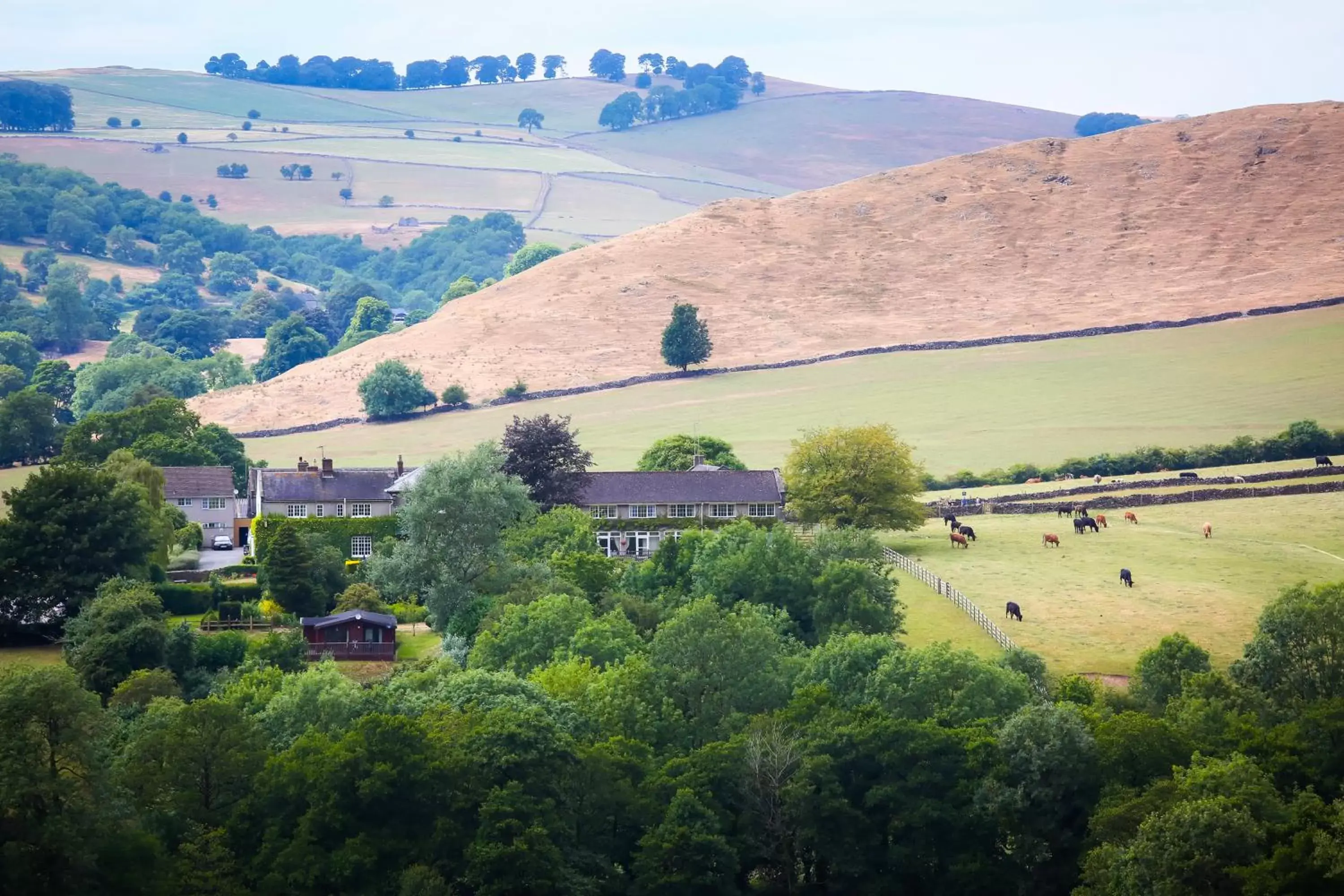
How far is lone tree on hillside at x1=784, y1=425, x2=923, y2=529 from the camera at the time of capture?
81.4 meters

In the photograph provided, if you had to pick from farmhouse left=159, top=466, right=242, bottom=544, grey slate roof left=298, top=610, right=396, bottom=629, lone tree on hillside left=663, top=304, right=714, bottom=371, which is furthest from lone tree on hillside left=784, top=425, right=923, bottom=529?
lone tree on hillside left=663, top=304, right=714, bottom=371

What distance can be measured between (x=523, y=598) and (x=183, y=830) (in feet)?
69.6

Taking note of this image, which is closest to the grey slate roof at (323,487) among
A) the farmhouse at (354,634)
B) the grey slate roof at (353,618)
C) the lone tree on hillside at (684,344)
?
the grey slate roof at (353,618)

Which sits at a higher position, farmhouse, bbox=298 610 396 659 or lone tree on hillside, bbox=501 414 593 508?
lone tree on hillside, bbox=501 414 593 508

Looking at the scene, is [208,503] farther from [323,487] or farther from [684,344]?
[684,344]

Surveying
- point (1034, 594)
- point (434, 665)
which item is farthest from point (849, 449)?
point (434, 665)

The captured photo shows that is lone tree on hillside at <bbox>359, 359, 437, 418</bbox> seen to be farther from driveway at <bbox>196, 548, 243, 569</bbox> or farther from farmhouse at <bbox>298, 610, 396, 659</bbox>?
farmhouse at <bbox>298, 610, 396, 659</bbox>

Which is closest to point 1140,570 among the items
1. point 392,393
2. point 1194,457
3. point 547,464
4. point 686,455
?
point 547,464

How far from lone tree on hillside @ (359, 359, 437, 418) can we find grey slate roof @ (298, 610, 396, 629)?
66241 mm

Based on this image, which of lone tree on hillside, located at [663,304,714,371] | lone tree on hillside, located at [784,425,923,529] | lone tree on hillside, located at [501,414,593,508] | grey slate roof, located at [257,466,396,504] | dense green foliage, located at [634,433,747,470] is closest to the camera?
lone tree on hillside, located at [784,425,923,529]

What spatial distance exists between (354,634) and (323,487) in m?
20.9

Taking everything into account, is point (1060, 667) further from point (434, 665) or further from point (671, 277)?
point (671, 277)

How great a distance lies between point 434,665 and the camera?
193 feet

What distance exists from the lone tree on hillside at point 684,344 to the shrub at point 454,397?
56.5ft
